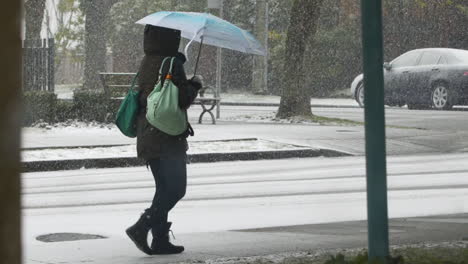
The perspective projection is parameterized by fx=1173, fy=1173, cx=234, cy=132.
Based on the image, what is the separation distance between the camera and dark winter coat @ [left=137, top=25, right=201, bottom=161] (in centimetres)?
821

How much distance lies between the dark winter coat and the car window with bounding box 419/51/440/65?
881 inches

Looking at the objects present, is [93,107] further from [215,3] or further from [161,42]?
[161,42]

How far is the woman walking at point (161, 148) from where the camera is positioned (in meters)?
8.23

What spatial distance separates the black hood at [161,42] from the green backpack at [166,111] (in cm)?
31

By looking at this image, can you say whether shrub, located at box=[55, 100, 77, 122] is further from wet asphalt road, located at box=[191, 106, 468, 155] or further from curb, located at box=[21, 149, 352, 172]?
curb, located at box=[21, 149, 352, 172]

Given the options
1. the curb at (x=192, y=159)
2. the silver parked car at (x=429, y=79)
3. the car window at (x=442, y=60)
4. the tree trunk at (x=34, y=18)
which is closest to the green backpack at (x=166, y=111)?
the curb at (x=192, y=159)

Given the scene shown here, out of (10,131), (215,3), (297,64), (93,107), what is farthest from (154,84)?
(215,3)

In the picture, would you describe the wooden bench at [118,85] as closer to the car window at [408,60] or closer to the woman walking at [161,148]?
the car window at [408,60]

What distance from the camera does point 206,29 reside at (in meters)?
9.92

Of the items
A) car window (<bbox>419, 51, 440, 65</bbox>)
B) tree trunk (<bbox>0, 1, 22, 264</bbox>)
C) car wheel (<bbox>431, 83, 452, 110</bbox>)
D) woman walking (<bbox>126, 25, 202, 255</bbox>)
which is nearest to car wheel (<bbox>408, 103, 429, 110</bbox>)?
car wheel (<bbox>431, 83, 452, 110</bbox>)

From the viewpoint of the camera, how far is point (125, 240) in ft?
30.7

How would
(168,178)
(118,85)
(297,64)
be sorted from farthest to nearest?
1. (297,64)
2. (118,85)
3. (168,178)

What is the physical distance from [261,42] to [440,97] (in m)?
12.5

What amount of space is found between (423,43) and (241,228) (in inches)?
1249
